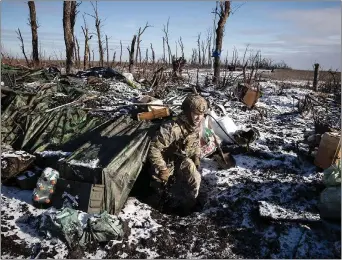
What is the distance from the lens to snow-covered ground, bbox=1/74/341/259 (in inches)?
116

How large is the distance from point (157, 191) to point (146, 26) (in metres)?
16.0

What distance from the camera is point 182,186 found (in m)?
3.90

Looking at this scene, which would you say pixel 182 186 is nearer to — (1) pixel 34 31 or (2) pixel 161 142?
(2) pixel 161 142

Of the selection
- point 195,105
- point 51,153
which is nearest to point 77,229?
point 51,153

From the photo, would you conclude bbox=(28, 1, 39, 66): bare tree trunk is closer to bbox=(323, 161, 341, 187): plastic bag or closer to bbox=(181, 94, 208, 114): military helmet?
bbox=(181, 94, 208, 114): military helmet

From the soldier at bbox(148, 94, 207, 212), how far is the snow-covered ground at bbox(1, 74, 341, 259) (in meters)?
0.31

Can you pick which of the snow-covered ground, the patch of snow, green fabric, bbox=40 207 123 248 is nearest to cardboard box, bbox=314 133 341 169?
the snow-covered ground

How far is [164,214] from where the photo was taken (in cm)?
362

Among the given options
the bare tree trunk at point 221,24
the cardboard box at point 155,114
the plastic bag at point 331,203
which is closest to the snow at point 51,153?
the cardboard box at point 155,114

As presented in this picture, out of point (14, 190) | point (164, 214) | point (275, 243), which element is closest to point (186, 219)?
point (164, 214)

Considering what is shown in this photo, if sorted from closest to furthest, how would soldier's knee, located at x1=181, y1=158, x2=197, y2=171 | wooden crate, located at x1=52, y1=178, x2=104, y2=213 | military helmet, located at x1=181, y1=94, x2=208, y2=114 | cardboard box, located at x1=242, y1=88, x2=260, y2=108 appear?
wooden crate, located at x1=52, y1=178, x2=104, y2=213, military helmet, located at x1=181, y1=94, x2=208, y2=114, soldier's knee, located at x1=181, y1=158, x2=197, y2=171, cardboard box, located at x1=242, y1=88, x2=260, y2=108

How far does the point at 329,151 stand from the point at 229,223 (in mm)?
1788

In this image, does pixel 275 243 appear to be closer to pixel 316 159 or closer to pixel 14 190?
pixel 316 159

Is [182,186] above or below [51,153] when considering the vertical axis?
below
